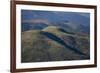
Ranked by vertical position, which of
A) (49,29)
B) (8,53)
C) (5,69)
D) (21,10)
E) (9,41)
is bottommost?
(5,69)

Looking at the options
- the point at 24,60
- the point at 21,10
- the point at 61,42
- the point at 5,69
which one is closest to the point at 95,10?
the point at 61,42

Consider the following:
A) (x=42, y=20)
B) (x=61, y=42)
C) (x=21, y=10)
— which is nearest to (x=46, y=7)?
(x=42, y=20)

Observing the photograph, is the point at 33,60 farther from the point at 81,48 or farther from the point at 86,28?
the point at 86,28

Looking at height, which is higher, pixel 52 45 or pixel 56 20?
pixel 56 20

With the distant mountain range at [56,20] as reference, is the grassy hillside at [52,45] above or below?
below

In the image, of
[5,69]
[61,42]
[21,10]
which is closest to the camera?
[5,69]

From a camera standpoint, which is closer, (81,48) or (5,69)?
(5,69)

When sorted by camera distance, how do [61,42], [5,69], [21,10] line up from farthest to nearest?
[61,42] → [21,10] → [5,69]

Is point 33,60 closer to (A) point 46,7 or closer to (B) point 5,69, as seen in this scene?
(B) point 5,69

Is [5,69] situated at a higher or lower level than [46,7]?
lower

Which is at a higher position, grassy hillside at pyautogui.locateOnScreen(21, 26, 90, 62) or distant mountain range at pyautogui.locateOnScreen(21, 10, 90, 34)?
distant mountain range at pyautogui.locateOnScreen(21, 10, 90, 34)
